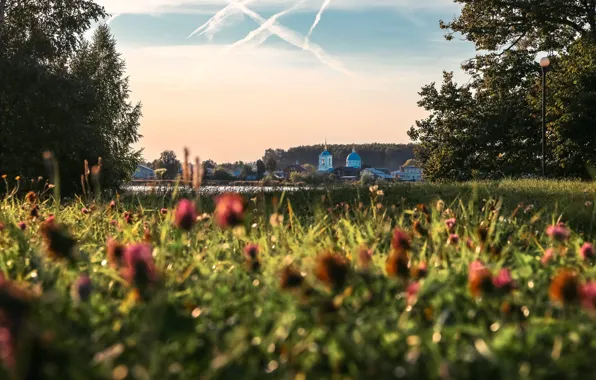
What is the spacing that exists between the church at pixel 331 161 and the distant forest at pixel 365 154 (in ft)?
6.49

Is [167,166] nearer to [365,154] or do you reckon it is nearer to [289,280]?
[289,280]

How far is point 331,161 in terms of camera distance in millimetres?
166875

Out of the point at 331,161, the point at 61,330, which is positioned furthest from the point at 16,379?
the point at 331,161

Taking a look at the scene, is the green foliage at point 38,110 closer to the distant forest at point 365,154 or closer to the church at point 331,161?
the distant forest at point 365,154

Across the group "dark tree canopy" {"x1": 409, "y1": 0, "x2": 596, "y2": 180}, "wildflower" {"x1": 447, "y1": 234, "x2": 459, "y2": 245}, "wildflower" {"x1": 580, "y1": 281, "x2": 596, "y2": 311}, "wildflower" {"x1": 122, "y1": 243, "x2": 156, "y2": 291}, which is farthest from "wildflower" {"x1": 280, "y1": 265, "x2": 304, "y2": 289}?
"dark tree canopy" {"x1": 409, "y1": 0, "x2": 596, "y2": 180}

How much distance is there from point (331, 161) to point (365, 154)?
11.5 m

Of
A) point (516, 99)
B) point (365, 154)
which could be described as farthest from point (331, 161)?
point (516, 99)

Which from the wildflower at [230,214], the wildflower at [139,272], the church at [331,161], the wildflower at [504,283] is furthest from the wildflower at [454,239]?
the church at [331,161]

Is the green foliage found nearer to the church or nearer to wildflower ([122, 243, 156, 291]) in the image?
wildflower ([122, 243, 156, 291])

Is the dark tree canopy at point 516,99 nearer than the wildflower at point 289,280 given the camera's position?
No

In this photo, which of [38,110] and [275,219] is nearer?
[275,219]

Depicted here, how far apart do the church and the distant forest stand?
198 cm

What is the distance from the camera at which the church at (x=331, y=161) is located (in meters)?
155

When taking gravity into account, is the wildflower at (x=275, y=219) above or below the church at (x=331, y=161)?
below
